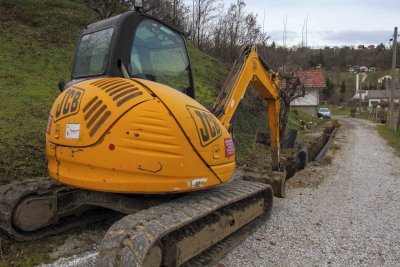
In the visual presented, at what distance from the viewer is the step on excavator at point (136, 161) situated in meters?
3.52

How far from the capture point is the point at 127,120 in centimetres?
351

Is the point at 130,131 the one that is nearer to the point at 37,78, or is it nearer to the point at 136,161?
the point at 136,161

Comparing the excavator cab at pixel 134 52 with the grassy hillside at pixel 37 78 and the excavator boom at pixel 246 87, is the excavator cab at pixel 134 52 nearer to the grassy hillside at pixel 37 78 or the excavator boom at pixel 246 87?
the excavator boom at pixel 246 87

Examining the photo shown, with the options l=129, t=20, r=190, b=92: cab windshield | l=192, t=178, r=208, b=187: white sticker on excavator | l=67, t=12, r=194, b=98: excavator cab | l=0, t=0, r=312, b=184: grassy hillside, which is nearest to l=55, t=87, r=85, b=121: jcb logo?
l=67, t=12, r=194, b=98: excavator cab

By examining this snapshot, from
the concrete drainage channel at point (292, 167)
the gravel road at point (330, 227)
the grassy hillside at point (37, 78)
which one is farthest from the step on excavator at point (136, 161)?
the grassy hillside at point (37, 78)

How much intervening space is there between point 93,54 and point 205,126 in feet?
5.04

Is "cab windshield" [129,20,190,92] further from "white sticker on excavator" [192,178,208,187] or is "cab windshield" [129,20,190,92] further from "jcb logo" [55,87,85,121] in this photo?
"white sticker on excavator" [192,178,208,187]

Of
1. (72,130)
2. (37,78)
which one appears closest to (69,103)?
(72,130)

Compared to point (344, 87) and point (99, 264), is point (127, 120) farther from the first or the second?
point (344, 87)

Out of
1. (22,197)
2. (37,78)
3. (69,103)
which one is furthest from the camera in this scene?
(37,78)

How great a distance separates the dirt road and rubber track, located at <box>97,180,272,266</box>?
Answer: 0.48m

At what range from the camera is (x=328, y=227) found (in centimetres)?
578

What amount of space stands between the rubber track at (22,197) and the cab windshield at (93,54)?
1.30 m

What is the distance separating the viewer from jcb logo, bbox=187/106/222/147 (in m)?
3.97
